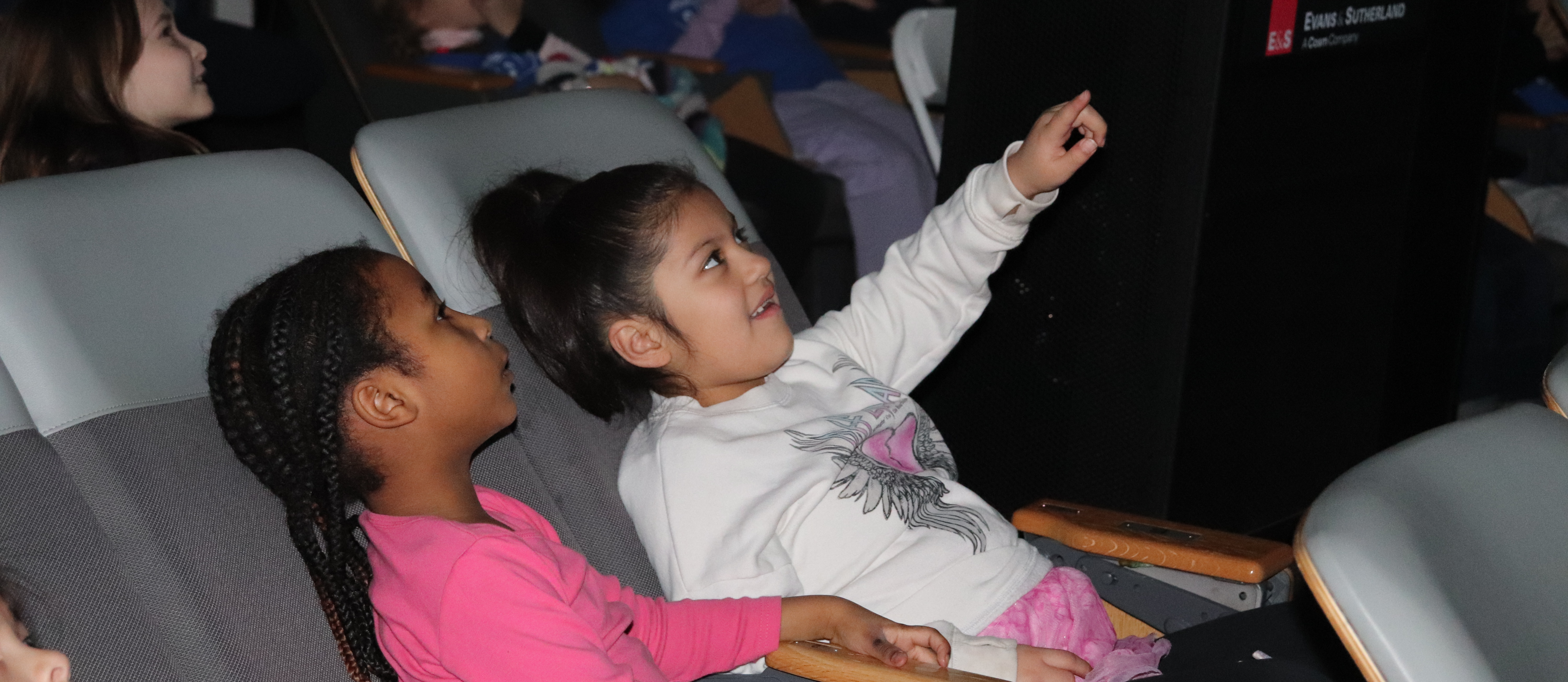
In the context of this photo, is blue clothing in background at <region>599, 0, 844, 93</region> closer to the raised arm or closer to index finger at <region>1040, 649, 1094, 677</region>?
the raised arm

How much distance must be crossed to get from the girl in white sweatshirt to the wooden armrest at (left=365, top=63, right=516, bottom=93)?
1566mm

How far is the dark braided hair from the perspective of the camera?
3.55 ft

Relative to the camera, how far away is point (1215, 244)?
1823 mm

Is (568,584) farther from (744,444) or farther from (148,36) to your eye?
(148,36)

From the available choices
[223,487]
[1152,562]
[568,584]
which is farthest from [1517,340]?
[223,487]

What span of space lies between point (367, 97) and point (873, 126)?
118cm

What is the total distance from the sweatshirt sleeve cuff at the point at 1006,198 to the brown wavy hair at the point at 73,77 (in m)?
1.13

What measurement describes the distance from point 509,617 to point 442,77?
2149mm

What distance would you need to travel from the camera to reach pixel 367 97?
3.14m

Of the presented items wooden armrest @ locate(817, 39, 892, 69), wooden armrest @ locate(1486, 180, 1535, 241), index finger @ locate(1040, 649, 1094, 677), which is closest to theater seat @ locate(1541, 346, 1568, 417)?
index finger @ locate(1040, 649, 1094, 677)

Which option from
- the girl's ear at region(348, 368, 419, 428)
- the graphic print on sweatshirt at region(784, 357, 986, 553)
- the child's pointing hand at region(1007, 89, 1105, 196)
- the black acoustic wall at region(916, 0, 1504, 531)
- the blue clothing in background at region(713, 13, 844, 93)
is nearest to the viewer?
the girl's ear at region(348, 368, 419, 428)

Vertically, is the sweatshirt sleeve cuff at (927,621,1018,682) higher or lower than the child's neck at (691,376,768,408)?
lower

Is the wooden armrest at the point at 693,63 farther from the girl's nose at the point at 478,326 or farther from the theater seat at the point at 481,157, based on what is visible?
the girl's nose at the point at 478,326

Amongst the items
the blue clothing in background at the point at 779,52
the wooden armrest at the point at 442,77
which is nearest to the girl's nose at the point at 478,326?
the wooden armrest at the point at 442,77
